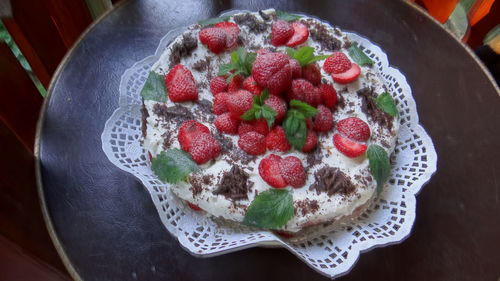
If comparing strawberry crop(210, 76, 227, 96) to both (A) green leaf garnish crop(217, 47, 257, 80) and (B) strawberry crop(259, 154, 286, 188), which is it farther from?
(B) strawberry crop(259, 154, 286, 188)

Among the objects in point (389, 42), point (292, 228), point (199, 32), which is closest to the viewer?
point (292, 228)

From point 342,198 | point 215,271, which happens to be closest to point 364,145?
point 342,198

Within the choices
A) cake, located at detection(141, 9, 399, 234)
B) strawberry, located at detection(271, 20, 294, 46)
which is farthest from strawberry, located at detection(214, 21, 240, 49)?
strawberry, located at detection(271, 20, 294, 46)

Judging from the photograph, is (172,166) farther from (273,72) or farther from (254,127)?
(273,72)

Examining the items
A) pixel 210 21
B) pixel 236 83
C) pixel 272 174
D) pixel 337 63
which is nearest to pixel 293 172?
pixel 272 174

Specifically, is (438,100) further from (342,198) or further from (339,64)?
(342,198)

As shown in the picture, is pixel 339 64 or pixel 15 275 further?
pixel 339 64

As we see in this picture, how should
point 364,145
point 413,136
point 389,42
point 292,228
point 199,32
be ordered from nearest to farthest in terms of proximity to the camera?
point 292,228
point 364,145
point 413,136
point 199,32
point 389,42

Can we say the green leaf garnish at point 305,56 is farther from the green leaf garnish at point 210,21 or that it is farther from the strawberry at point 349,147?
the green leaf garnish at point 210,21

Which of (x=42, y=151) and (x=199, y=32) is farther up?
(x=199, y=32)
